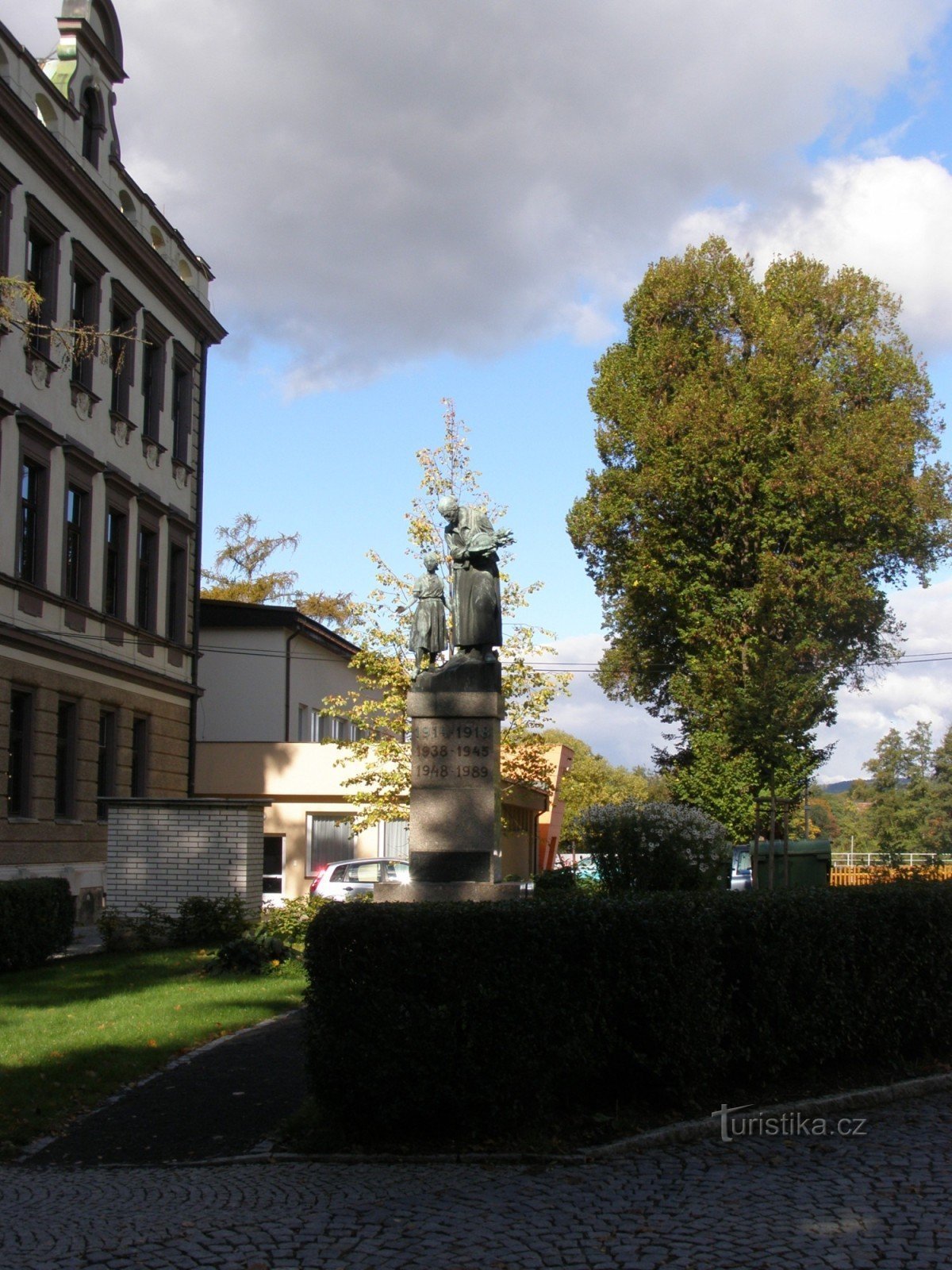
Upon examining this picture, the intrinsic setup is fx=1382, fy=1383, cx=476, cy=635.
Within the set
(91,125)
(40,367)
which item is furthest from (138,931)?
(91,125)

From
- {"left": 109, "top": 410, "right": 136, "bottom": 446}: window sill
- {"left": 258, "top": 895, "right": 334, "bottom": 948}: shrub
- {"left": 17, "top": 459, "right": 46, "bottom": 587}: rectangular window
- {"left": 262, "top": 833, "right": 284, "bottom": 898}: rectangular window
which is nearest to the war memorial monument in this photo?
{"left": 258, "top": 895, "right": 334, "bottom": 948}: shrub

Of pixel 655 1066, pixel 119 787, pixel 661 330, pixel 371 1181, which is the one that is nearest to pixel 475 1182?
pixel 371 1181

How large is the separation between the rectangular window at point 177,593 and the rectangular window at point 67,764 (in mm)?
5850

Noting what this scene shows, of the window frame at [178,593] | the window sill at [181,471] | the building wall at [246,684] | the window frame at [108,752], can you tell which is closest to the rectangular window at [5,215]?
the window sill at [181,471]

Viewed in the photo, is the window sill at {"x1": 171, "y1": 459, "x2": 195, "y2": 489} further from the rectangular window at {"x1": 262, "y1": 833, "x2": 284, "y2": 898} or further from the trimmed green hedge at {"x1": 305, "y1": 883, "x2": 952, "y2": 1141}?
the trimmed green hedge at {"x1": 305, "y1": 883, "x2": 952, "y2": 1141}

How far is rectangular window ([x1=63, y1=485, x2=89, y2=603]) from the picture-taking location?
26.9m

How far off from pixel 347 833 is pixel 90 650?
12.3 meters

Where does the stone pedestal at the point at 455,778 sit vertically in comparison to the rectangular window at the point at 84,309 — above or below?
below

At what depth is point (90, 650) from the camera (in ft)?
88.4

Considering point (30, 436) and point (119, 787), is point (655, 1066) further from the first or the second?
point (119, 787)

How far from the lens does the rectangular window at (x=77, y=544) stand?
2688 cm

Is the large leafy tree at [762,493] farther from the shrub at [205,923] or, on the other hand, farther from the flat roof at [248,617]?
the shrub at [205,923]

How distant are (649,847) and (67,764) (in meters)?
13.9

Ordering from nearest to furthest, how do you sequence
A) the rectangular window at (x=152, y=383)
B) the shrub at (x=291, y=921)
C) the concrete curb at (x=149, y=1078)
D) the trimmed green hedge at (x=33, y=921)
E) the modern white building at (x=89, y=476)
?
the concrete curb at (x=149, y=1078)
the trimmed green hedge at (x=33, y=921)
the shrub at (x=291, y=921)
the modern white building at (x=89, y=476)
the rectangular window at (x=152, y=383)
